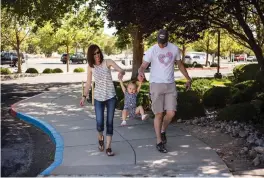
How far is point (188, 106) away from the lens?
8430mm

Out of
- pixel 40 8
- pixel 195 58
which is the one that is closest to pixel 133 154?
pixel 40 8

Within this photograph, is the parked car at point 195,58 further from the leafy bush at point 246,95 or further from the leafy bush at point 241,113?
the leafy bush at point 241,113

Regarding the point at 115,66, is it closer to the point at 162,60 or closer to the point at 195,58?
the point at 162,60

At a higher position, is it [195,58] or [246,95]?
[195,58]

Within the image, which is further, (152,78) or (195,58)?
(195,58)

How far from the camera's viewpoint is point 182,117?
8.30m

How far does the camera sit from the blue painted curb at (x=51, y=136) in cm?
521

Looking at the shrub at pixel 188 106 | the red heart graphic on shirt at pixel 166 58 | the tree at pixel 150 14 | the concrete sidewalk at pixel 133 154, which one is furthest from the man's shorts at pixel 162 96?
the shrub at pixel 188 106

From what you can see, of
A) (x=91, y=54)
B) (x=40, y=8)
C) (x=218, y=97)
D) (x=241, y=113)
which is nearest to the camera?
(x=91, y=54)

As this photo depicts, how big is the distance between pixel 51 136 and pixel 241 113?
3916 mm

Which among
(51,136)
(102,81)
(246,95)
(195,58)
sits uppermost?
(195,58)

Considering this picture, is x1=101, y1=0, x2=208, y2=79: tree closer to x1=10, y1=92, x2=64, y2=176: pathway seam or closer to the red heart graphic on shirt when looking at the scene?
the red heart graphic on shirt

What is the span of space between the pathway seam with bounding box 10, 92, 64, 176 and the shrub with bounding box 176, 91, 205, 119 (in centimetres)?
279

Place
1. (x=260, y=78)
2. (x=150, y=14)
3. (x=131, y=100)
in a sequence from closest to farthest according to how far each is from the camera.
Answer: (x=131, y=100)
(x=150, y=14)
(x=260, y=78)
